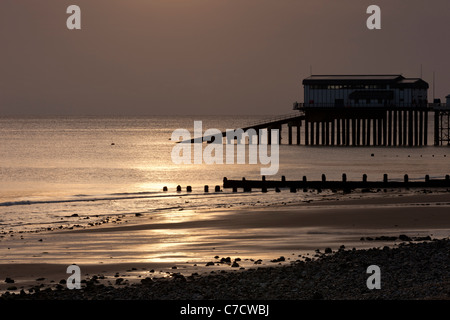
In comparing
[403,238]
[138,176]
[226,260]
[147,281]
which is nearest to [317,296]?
[147,281]

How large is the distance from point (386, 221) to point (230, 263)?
11.9m

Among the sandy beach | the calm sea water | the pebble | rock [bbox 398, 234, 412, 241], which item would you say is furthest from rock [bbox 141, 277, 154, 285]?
the calm sea water

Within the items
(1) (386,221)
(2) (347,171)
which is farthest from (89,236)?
(2) (347,171)

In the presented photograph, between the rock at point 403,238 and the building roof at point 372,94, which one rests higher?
the building roof at point 372,94

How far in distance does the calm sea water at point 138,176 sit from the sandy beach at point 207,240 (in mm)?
5337

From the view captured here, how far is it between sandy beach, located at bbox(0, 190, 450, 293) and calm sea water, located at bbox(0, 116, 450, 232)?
5.34 m

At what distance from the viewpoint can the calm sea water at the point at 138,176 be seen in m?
45.1

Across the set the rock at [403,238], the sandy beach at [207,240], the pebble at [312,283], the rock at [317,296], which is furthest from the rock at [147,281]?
the rock at [403,238]

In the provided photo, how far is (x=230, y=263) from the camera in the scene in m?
22.3

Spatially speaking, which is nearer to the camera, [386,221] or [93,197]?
[386,221]

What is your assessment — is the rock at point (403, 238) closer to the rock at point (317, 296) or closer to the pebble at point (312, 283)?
the pebble at point (312, 283)

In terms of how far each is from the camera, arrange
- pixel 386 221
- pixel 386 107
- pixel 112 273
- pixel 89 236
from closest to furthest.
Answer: pixel 112 273 → pixel 89 236 → pixel 386 221 → pixel 386 107
